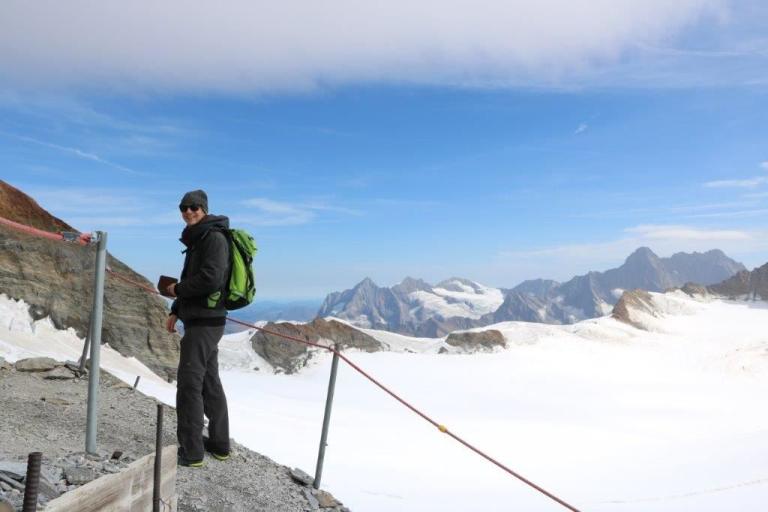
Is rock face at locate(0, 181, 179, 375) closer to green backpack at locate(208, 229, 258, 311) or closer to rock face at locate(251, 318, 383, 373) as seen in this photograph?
green backpack at locate(208, 229, 258, 311)

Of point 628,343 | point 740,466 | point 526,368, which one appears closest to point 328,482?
point 740,466

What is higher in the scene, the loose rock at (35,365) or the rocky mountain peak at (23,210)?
the rocky mountain peak at (23,210)

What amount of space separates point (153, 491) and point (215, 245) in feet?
6.69

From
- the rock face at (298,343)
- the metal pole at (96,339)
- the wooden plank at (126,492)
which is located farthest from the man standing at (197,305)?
the rock face at (298,343)

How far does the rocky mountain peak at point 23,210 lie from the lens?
1415 centimetres

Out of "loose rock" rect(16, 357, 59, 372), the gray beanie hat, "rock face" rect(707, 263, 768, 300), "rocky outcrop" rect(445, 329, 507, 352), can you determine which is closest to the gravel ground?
"loose rock" rect(16, 357, 59, 372)

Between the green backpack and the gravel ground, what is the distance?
1.52 metres

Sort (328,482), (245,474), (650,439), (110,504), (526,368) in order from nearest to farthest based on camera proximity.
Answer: (110,504)
(245,474)
(328,482)
(650,439)
(526,368)

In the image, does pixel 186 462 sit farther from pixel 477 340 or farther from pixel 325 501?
pixel 477 340

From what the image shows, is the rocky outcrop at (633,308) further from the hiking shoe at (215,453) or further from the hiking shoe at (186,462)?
the hiking shoe at (186,462)

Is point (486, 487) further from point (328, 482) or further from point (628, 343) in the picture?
point (628, 343)

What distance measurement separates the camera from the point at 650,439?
17391 millimetres

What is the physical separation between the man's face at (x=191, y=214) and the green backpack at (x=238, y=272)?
0.98 feet

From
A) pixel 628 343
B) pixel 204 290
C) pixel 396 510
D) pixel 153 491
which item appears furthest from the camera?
pixel 628 343
